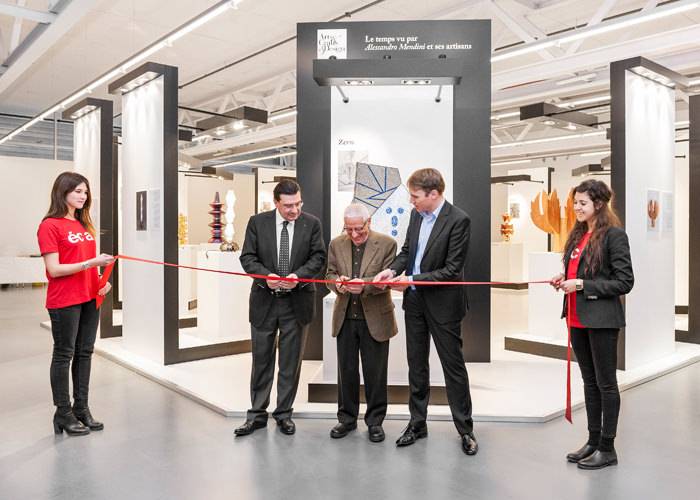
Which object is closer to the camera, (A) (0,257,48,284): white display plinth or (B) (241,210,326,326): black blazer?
(B) (241,210,326,326): black blazer

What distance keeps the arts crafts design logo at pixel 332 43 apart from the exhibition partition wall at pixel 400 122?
1 cm

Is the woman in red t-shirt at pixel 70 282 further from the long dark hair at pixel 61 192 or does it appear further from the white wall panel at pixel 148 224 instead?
the white wall panel at pixel 148 224

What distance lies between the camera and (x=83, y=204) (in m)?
3.92

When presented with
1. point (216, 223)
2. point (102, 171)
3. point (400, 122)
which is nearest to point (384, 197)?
point (400, 122)

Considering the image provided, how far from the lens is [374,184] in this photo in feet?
18.4

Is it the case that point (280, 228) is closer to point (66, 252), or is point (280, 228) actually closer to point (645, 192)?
point (66, 252)

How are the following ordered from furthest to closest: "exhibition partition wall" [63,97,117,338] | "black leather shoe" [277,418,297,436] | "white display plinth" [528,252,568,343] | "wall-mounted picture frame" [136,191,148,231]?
"exhibition partition wall" [63,97,117,338], "white display plinth" [528,252,568,343], "wall-mounted picture frame" [136,191,148,231], "black leather shoe" [277,418,297,436]

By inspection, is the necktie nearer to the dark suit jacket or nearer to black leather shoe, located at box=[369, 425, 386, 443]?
the dark suit jacket

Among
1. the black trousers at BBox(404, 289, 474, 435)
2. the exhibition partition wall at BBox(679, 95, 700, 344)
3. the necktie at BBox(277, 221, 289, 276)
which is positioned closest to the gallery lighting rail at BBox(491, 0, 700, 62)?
the exhibition partition wall at BBox(679, 95, 700, 344)

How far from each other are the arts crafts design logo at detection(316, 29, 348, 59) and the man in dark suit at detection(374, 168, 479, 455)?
2.91m

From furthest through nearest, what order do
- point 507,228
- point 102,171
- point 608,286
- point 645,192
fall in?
point 507,228 → point 102,171 → point 645,192 → point 608,286

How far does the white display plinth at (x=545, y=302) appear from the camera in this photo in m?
6.75

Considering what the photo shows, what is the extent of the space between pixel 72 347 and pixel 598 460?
3.27 m

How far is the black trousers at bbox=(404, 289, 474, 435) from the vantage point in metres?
3.65
